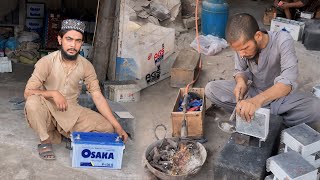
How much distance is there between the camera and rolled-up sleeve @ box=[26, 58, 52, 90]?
15.2 ft

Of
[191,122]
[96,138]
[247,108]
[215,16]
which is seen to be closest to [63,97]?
[96,138]

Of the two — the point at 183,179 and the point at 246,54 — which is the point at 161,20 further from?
the point at 183,179

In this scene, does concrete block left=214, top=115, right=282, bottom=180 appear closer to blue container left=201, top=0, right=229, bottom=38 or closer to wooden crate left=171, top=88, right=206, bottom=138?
wooden crate left=171, top=88, right=206, bottom=138

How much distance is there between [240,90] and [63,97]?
171 cm

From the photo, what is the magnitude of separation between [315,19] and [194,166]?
168 inches

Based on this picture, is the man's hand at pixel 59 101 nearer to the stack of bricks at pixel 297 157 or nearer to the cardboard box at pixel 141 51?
the cardboard box at pixel 141 51

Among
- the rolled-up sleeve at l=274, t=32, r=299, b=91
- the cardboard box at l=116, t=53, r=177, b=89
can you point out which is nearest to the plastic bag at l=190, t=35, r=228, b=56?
the cardboard box at l=116, t=53, r=177, b=89

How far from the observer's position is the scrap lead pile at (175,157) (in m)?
4.57

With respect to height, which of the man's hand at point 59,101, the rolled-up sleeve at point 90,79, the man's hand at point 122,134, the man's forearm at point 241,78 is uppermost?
the man's forearm at point 241,78

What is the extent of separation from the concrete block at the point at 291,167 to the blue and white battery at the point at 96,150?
1390 mm

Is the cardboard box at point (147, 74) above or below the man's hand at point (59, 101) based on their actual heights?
below

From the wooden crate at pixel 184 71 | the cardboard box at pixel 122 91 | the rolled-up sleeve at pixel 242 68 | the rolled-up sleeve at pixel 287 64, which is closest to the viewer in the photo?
the rolled-up sleeve at pixel 287 64

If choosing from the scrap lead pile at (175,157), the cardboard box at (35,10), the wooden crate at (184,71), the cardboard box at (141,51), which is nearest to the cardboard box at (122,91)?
the cardboard box at (141,51)

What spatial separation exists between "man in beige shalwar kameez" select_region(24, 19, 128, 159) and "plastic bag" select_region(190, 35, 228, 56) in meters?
2.62
